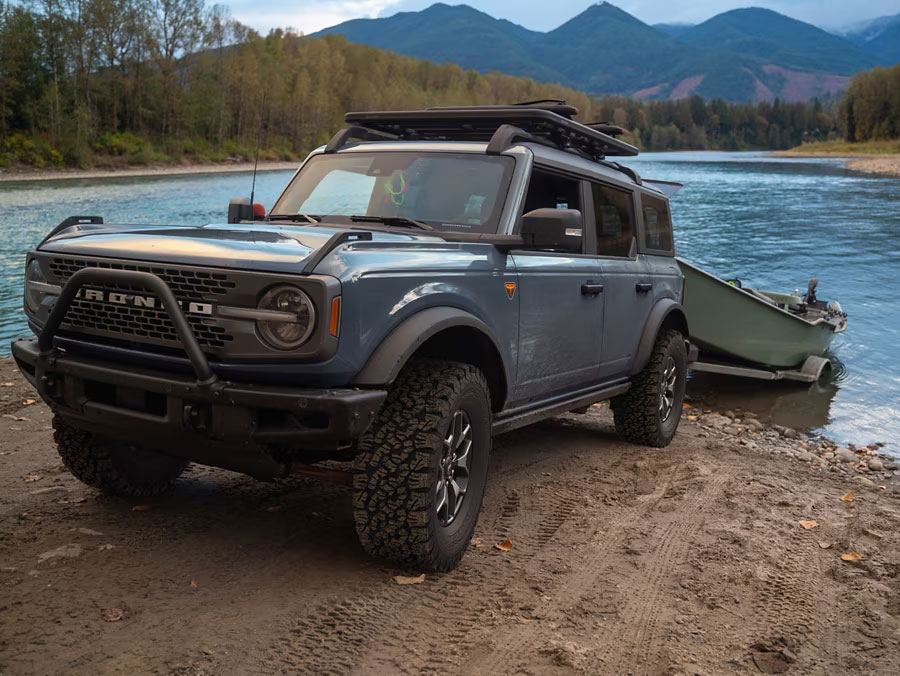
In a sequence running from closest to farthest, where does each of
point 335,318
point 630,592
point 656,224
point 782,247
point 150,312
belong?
1. point 335,318
2. point 150,312
3. point 630,592
4. point 656,224
5. point 782,247

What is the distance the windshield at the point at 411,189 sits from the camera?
4723 mm

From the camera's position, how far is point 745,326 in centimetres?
1175

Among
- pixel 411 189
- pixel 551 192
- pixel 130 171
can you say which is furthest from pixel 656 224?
pixel 130 171

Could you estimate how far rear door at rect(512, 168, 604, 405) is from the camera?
15.3 feet

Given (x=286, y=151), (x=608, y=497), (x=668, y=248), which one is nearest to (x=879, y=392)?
(x=668, y=248)

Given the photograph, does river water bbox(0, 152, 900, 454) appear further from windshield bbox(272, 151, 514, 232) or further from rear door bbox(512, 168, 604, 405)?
windshield bbox(272, 151, 514, 232)

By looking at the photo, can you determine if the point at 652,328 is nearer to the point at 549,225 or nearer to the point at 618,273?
the point at 618,273

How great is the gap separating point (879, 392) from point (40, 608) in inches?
461

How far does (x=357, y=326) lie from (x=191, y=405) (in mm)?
709

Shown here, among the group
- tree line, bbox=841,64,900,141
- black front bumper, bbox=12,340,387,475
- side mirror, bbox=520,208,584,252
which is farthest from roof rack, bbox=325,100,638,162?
tree line, bbox=841,64,900,141

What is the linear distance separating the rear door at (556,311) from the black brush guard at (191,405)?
54.4 inches

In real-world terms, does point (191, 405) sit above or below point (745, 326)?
above

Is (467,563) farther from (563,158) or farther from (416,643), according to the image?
(563,158)

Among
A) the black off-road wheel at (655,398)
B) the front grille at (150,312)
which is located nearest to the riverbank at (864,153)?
the black off-road wheel at (655,398)
